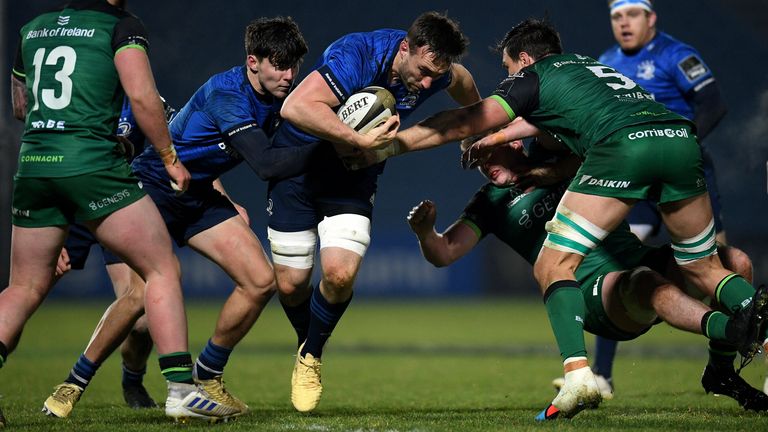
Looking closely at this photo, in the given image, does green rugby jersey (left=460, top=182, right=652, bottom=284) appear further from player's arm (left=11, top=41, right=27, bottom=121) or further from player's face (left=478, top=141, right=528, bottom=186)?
player's arm (left=11, top=41, right=27, bottom=121)

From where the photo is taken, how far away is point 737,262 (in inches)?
221

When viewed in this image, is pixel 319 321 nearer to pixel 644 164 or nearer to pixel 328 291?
pixel 328 291

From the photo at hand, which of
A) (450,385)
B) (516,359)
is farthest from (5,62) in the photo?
(450,385)

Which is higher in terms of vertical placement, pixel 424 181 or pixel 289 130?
pixel 289 130

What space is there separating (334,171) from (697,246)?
2115 millimetres

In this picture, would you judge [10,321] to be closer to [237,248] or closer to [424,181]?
[237,248]

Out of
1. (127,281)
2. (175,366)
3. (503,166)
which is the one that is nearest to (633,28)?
(503,166)

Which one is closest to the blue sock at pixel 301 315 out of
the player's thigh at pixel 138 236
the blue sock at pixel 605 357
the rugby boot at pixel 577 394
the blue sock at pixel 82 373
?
the blue sock at pixel 82 373

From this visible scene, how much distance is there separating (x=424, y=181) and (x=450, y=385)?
9.38 m

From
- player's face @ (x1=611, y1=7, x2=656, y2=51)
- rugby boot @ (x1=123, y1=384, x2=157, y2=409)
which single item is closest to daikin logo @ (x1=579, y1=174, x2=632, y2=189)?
rugby boot @ (x1=123, y1=384, x2=157, y2=409)

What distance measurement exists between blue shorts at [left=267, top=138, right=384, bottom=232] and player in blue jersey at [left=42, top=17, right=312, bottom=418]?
0.93ft

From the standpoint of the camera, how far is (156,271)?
4.81 metres

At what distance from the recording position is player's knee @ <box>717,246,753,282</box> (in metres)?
5.61

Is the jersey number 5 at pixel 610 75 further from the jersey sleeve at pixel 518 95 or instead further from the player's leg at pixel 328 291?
the player's leg at pixel 328 291
